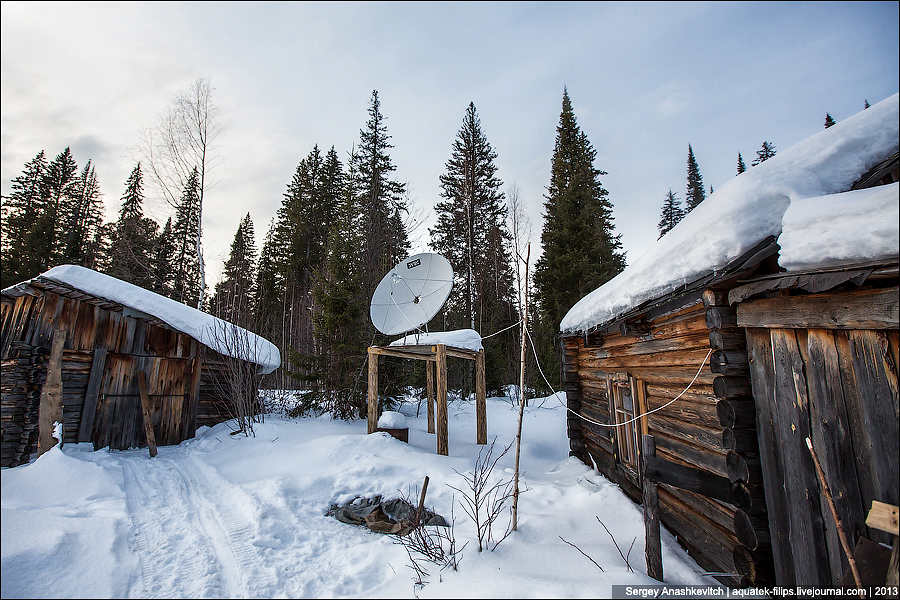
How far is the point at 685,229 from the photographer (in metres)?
4.16

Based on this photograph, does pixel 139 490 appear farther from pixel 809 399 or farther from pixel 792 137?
pixel 792 137

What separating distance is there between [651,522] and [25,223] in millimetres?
33274

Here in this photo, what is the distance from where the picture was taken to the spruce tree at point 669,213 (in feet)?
114

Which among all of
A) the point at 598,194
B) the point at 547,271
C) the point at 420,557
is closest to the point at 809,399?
the point at 420,557

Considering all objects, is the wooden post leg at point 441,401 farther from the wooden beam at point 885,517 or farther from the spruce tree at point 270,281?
the spruce tree at point 270,281

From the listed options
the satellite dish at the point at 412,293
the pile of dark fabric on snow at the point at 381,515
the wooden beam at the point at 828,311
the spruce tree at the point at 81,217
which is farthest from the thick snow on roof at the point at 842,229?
the spruce tree at the point at 81,217

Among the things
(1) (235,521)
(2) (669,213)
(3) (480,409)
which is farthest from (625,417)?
(2) (669,213)

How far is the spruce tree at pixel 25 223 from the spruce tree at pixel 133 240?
10.7 ft

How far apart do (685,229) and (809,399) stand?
6.52 feet

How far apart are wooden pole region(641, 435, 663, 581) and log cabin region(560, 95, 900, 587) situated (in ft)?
0.21

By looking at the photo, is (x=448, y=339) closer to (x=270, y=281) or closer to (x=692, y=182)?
(x=270, y=281)

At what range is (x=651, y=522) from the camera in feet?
11.5

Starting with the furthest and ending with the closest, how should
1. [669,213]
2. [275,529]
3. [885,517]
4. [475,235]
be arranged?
[669,213]
[475,235]
[275,529]
[885,517]

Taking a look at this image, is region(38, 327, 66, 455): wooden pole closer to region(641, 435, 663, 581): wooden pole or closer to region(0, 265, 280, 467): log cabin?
region(0, 265, 280, 467): log cabin
